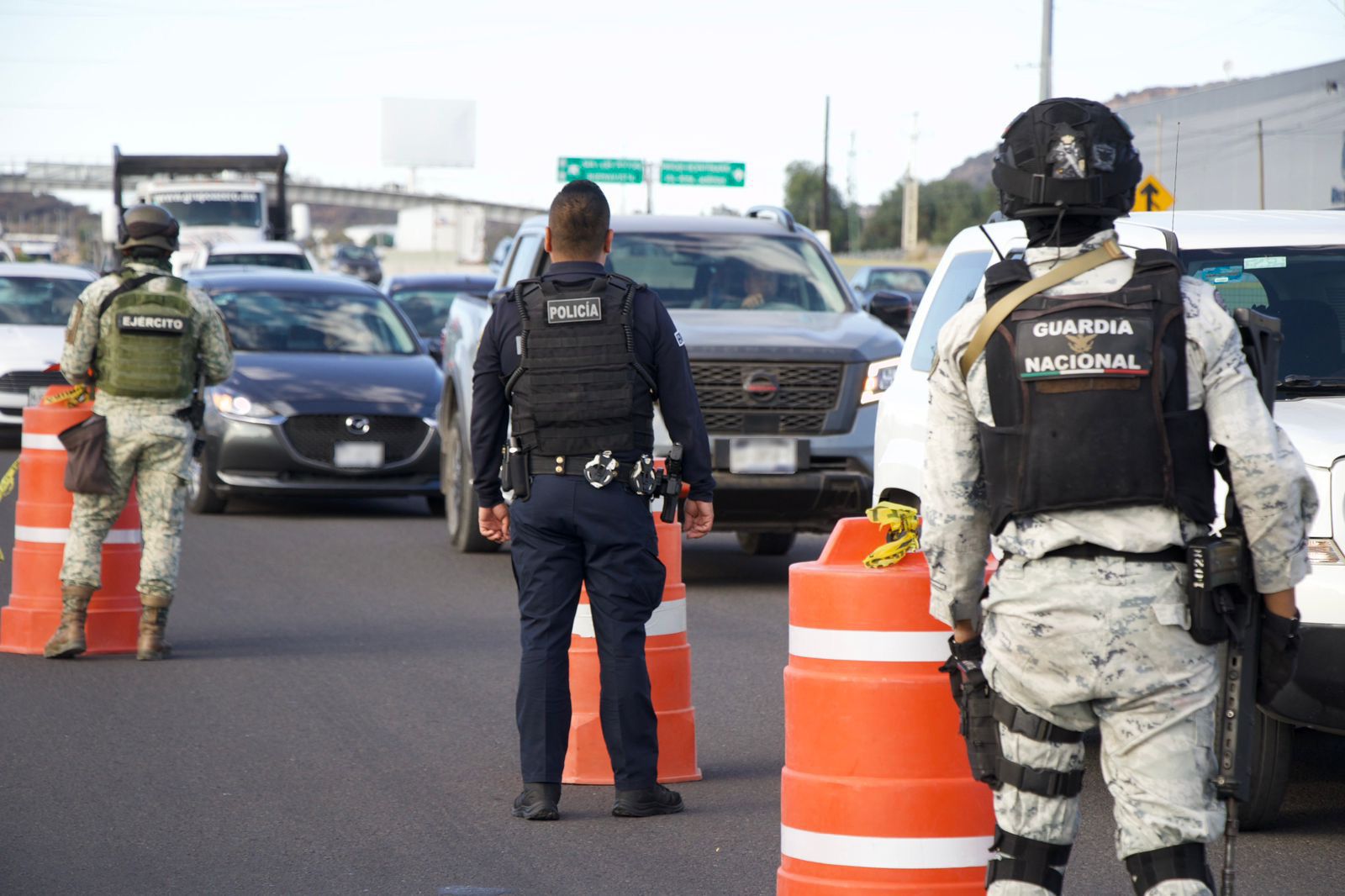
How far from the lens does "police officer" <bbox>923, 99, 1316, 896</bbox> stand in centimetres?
337

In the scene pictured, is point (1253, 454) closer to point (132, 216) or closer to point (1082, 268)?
point (1082, 268)

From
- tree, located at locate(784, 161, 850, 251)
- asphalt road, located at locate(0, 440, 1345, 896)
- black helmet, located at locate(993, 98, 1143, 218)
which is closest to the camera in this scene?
black helmet, located at locate(993, 98, 1143, 218)

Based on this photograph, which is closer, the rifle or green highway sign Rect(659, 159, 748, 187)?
the rifle

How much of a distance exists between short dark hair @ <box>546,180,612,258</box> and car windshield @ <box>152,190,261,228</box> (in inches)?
1193

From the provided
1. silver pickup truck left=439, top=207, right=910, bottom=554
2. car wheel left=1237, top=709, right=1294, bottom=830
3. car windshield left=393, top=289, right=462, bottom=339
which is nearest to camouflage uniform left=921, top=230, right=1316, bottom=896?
car wheel left=1237, top=709, right=1294, bottom=830

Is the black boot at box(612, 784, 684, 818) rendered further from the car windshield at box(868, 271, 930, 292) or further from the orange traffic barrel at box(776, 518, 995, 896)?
the car windshield at box(868, 271, 930, 292)

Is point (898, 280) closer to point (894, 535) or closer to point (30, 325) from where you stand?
point (30, 325)

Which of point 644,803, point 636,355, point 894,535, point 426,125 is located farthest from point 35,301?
point 426,125

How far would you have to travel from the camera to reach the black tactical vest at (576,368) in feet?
18.4

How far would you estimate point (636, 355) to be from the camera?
569 cm

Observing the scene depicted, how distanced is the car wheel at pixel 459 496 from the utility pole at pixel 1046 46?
25165 millimetres

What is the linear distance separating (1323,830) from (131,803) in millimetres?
3820

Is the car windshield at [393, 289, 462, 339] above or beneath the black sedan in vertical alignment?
above

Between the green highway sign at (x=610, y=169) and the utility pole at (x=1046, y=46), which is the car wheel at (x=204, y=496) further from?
the green highway sign at (x=610, y=169)
